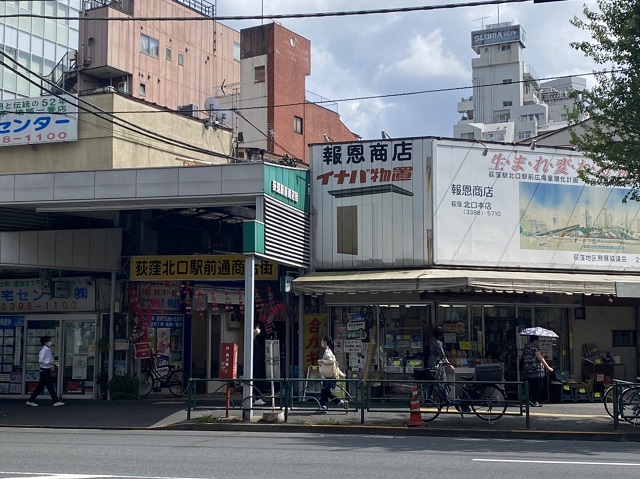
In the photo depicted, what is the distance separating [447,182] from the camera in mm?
20625

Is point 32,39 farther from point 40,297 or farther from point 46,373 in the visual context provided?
point 46,373

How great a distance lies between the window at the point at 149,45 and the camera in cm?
5138

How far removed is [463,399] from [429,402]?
0.67 meters

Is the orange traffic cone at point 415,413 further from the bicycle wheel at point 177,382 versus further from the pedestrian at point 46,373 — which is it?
the pedestrian at point 46,373

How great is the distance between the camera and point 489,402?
1580 centimetres

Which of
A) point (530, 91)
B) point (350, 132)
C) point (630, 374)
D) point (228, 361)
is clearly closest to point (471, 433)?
point (228, 361)

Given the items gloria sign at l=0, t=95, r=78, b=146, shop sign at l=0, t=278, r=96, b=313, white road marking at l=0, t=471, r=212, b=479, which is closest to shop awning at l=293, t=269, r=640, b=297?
shop sign at l=0, t=278, r=96, b=313

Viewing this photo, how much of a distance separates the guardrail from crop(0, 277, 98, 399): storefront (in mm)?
5775

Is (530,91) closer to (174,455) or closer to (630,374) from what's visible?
(630,374)

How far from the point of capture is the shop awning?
1866 cm

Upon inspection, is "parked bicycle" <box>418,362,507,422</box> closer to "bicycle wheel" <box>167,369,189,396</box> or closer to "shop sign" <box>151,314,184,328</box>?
"bicycle wheel" <box>167,369,189,396</box>

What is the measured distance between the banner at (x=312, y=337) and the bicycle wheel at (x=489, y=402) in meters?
6.15

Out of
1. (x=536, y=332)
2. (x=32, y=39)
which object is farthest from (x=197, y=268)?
(x=32, y=39)

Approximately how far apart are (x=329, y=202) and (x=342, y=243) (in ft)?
3.71
